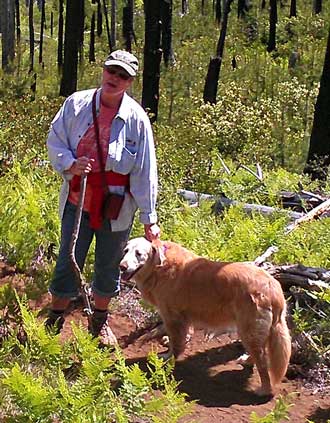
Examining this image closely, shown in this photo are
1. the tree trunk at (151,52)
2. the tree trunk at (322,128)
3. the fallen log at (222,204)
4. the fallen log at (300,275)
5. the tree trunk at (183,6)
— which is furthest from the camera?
the tree trunk at (183,6)

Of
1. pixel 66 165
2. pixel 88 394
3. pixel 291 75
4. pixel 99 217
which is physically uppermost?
pixel 66 165

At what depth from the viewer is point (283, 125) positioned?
14.3m

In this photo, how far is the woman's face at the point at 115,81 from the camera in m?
4.77

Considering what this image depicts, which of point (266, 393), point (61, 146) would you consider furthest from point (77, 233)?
point (266, 393)

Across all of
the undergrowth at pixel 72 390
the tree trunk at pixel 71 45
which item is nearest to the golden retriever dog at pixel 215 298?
the undergrowth at pixel 72 390

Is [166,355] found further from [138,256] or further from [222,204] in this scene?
[222,204]

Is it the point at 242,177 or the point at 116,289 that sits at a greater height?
the point at 116,289

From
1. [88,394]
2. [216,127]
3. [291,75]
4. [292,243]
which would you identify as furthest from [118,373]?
[291,75]

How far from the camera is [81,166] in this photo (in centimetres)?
479

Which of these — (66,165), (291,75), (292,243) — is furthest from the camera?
(291,75)

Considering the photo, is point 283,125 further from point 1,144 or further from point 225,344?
point 225,344

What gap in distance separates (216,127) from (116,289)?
24.6 ft

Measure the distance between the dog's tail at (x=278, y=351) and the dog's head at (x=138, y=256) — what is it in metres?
0.94

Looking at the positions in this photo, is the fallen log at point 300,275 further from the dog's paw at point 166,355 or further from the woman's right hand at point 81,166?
the woman's right hand at point 81,166
